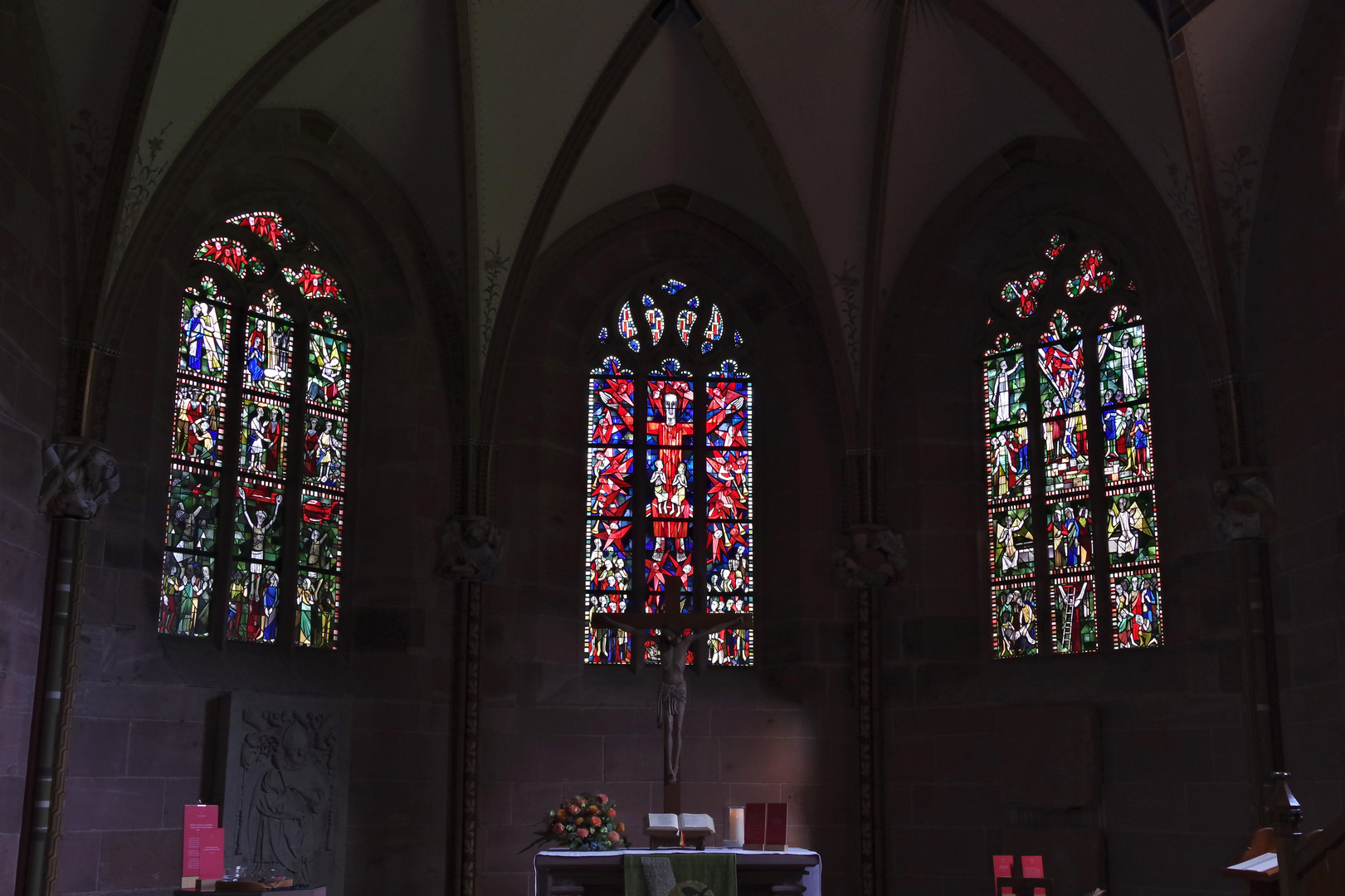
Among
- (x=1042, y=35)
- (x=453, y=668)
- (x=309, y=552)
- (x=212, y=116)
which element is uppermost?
(x=1042, y=35)

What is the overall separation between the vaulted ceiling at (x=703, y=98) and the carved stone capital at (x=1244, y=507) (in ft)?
5.24

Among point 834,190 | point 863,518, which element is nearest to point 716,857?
point 863,518

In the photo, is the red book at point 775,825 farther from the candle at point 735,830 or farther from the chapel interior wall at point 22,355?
the chapel interior wall at point 22,355

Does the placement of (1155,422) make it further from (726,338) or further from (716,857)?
(716,857)

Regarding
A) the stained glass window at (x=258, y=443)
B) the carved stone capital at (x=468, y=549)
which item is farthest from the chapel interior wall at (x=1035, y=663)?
the stained glass window at (x=258, y=443)

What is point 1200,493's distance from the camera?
1209 centimetres

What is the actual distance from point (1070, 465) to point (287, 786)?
7.04 meters

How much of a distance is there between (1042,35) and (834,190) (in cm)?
244

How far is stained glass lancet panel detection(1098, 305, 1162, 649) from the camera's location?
40.9 ft

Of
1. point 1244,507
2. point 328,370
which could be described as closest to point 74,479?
point 328,370

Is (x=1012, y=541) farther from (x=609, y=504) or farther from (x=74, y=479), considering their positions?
(x=74, y=479)

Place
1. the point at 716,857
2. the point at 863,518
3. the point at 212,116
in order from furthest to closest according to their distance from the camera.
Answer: the point at 863,518 → the point at 212,116 → the point at 716,857

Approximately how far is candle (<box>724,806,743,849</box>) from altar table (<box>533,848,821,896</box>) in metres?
0.45

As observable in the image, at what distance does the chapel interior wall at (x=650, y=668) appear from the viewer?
13.0 meters
